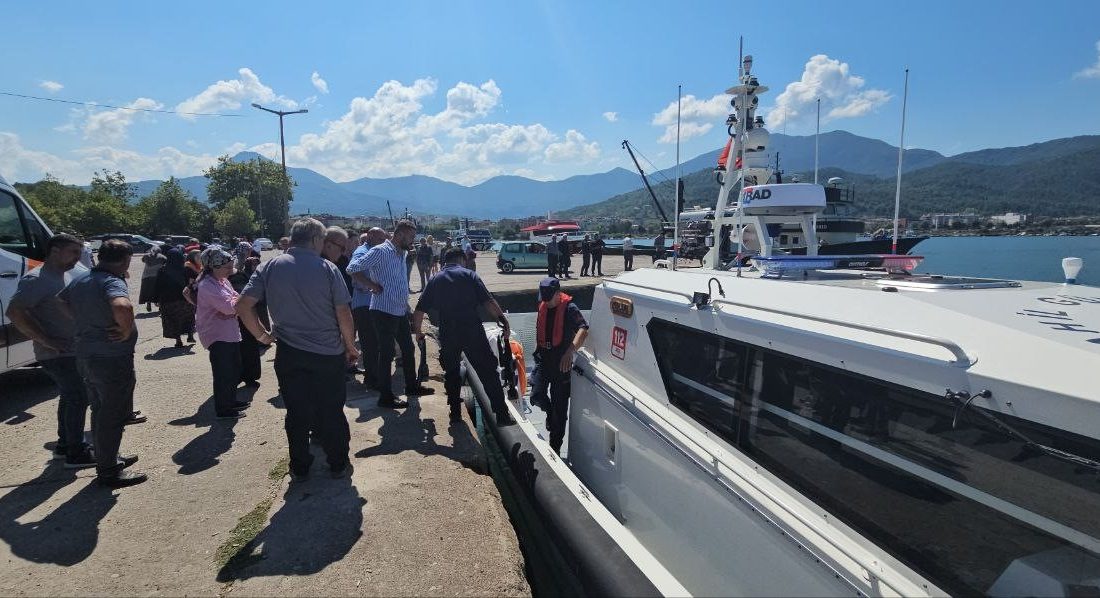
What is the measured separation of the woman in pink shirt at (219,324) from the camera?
4.67m

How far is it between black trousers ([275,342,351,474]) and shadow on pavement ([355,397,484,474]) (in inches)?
20.9

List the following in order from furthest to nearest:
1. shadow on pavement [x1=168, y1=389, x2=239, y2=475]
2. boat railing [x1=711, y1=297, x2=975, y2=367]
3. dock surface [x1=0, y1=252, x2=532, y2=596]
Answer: shadow on pavement [x1=168, y1=389, x2=239, y2=475] → dock surface [x1=0, y1=252, x2=532, y2=596] → boat railing [x1=711, y1=297, x2=975, y2=367]

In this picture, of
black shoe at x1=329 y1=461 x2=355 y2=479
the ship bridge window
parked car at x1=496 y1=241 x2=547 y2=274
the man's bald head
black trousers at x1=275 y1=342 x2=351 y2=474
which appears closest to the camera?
the ship bridge window

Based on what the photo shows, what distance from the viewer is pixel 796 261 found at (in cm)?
370

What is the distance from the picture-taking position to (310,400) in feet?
11.4

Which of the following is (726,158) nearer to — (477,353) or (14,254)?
(477,353)

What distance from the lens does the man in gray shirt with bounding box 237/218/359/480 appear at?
10.8 ft

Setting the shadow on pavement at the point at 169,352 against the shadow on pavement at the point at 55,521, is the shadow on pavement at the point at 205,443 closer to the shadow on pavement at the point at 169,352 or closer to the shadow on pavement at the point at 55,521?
the shadow on pavement at the point at 55,521

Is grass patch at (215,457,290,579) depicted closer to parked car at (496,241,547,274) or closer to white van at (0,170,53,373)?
white van at (0,170,53,373)

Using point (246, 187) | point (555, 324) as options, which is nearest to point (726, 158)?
point (555, 324)

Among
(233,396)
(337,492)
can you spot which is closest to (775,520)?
(337,492)

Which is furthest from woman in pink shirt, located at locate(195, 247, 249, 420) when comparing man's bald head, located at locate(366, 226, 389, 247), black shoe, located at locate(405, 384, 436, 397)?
black shoe, located at locate(405, 384, 436, 397)

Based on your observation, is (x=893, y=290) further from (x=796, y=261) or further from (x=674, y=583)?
(x=674, y=583)

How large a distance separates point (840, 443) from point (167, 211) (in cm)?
7277
